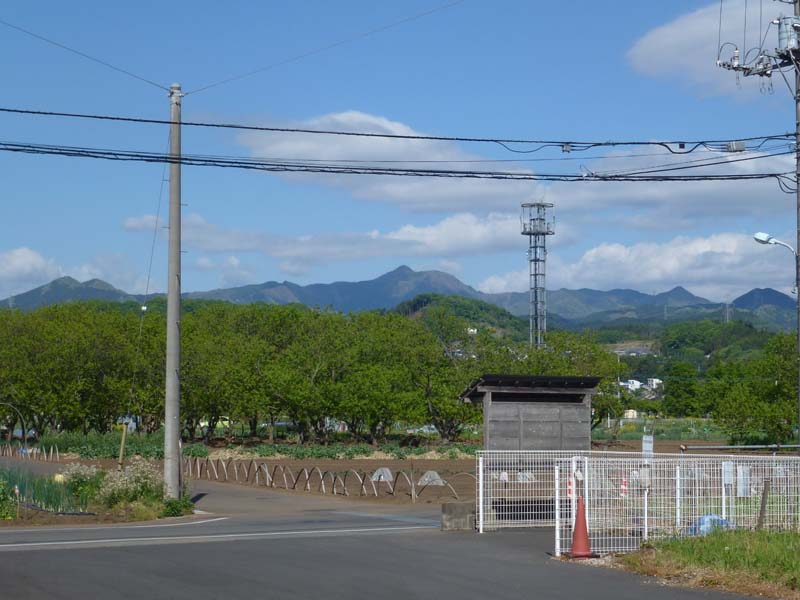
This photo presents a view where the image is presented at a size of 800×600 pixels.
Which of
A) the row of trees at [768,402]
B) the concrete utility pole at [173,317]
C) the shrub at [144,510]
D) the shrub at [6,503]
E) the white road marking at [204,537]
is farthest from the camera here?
the row of trees at [768,402]

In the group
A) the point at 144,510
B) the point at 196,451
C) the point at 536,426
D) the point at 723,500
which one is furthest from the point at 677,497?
the point at 196,451

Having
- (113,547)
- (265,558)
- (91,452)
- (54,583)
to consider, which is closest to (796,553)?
(265,558)

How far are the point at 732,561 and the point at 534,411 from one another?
25.1 ft

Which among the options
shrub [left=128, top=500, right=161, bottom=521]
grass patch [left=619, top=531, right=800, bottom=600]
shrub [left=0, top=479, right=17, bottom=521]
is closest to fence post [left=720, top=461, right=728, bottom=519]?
grass patch [left=619, top=531, right=800, bottom=600]

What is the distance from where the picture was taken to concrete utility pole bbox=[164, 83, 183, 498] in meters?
23.7

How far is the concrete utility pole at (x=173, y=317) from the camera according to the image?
23719 millimetres

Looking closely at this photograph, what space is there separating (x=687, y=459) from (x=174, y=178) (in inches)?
548

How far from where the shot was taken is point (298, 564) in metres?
14.0

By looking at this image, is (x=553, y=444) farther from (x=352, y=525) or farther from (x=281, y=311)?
(x=281, y=311)

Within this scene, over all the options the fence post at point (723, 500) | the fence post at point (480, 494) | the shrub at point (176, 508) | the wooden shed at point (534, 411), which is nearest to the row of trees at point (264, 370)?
the shrub at point (176, 508)

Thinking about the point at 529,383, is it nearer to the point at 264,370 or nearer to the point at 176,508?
the point at 176,508

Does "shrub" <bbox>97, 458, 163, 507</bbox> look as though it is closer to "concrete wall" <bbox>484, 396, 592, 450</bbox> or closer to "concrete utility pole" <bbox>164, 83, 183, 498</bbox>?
"concrete utility pole" <bbox>164, 83, 183, 498</bbox>

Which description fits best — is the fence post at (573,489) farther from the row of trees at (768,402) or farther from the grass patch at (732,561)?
the row of trees at (768,402)

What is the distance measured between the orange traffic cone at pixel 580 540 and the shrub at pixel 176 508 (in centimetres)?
1123
